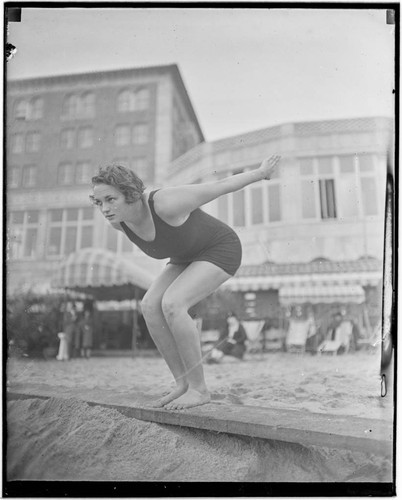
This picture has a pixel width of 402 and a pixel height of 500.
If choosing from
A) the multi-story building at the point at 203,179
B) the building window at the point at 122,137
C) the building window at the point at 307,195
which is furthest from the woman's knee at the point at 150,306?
the building window at the point at 307,195

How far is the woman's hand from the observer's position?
421cm

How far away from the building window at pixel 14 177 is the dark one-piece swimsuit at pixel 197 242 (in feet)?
3.76

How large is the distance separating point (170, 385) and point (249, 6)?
10.4 ft

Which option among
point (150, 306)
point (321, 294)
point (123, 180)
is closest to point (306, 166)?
point (321, 294)

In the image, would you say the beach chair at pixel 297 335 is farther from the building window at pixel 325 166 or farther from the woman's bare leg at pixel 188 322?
the building window at pixel 325 166

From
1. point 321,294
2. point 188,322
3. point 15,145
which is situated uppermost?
point 15,145

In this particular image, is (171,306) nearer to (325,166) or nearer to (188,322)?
(188,322)

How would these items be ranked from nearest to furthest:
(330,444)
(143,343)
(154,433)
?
1. (330,444)
2. (154,433)
3. (143,343)

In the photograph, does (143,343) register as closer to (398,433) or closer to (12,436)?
(12,436)

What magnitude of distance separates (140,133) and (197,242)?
107 cm

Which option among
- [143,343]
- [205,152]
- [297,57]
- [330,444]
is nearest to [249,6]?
[297,57]

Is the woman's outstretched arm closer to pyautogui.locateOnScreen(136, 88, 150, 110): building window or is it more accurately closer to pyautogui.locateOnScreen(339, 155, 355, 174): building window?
pyautogui.locateOnScreen(339, 155, 355, 174): building window

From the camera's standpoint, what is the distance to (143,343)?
4.20 metres

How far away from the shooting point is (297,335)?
13.6 feet
